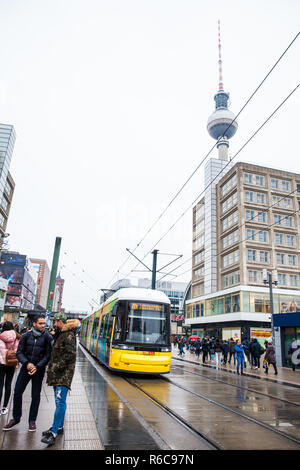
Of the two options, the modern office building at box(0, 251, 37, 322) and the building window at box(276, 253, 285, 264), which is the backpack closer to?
the building window at box(276, 253, 285, 264)

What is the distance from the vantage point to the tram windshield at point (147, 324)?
11891 mm

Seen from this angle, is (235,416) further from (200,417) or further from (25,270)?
(25,270)

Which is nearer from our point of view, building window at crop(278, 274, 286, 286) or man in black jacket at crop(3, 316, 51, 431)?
man in black jacket at crop(3, 316, 51, 431)

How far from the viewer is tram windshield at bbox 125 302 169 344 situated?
1189cm

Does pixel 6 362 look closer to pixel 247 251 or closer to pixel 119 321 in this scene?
pixel 119 321

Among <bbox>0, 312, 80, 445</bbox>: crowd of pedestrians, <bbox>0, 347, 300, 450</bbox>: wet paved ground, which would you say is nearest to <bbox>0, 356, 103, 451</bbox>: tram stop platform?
<bbox>0, 347, 300, 450</bbox>: wet paved ground

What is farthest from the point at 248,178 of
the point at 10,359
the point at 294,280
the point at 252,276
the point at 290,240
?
the point at 10,359

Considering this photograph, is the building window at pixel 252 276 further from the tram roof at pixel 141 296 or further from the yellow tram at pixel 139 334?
the yellow tram at pixel 139 334

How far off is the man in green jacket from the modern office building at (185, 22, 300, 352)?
36279mm

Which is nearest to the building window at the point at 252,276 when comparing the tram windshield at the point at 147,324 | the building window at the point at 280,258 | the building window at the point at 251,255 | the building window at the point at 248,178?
the building window at the point at 251,255

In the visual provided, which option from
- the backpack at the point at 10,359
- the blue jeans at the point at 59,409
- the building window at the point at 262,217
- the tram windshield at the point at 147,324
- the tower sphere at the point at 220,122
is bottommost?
the blue jeans at the point at 59,409

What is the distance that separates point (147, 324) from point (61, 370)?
24.6 feet
